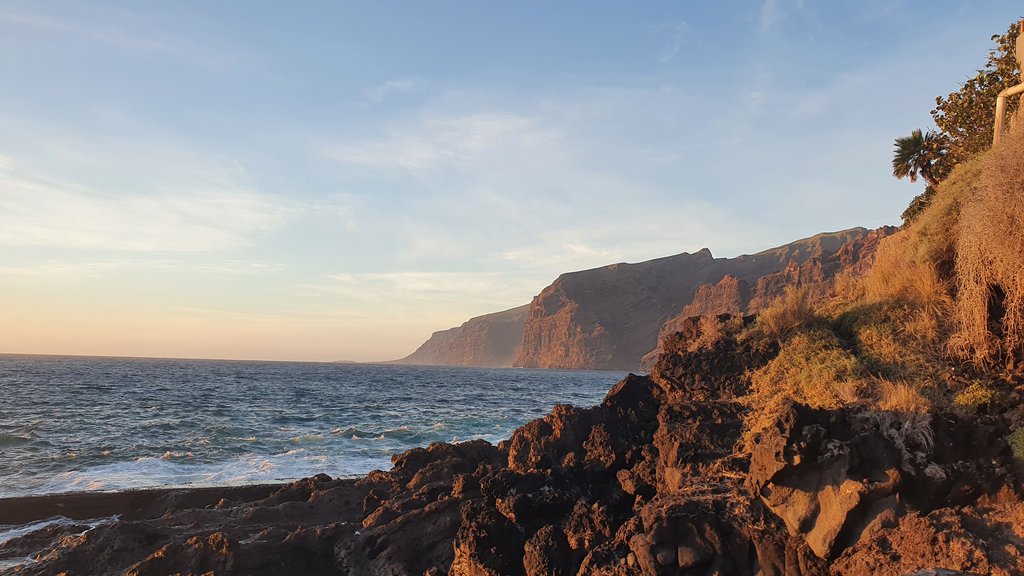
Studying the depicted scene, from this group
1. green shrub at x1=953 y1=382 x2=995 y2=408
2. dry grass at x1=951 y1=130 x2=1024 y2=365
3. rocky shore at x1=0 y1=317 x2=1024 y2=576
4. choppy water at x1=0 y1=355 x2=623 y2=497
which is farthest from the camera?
choppy water at x1=0 y1=355 x2=623 y2=497

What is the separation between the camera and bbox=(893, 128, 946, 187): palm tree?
22.7m

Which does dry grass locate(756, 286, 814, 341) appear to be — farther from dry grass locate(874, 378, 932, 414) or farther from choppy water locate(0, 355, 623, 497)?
choppy water locate(0, 355, 623, 497)

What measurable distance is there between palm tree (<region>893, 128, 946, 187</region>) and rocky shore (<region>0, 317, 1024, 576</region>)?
1648 cm

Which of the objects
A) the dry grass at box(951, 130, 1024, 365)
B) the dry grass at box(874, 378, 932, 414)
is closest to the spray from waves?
the dry grass at box(874, 378, 932, 414)

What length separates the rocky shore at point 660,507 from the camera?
6.79 meters

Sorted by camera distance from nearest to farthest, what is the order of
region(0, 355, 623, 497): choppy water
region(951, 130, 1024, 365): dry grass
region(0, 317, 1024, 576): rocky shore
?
region(0, 317, 1024, 576): rocky shore → region(951, 130, 1024, 365): dry grass → region(0, 355, 623, 497): choppy water

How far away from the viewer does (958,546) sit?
6105mm

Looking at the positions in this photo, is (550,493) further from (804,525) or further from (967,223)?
(967,223)

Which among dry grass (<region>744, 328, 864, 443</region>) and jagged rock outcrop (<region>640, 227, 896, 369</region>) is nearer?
dry grass (<region>744, 328, 864, 443</region>)

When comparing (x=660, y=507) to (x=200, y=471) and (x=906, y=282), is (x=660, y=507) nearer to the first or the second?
(x=906, y=282)

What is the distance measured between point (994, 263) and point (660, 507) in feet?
20.1

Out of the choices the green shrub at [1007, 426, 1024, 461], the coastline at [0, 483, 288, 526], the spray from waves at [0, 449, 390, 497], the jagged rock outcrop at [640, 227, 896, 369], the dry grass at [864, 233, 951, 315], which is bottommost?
the spray from waves at [0, 449, 390, 497]

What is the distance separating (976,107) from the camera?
774 inches

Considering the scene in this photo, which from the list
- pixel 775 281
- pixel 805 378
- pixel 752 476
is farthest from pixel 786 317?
pixel 775 281
